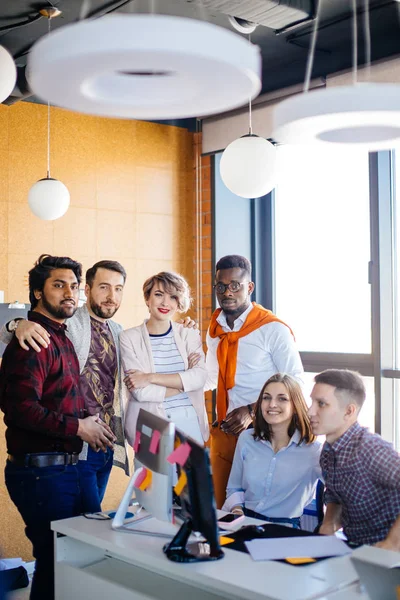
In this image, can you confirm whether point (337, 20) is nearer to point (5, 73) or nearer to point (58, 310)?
point (5, 73)

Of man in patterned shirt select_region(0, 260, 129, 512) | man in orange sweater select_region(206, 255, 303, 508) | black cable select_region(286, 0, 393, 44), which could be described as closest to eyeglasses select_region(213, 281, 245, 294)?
man in orange sweater select_region(206, 255, 303, 508)

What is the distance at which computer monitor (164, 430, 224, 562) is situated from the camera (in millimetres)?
2258

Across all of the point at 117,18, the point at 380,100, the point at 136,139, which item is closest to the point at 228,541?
the point at 380,100

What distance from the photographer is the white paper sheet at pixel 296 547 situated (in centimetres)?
239

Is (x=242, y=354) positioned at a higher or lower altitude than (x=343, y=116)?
lower

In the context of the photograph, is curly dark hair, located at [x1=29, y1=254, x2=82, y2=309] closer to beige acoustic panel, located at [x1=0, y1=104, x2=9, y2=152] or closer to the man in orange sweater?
the man in orange sweater

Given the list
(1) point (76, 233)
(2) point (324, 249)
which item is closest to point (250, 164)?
(2) point (324, 249)

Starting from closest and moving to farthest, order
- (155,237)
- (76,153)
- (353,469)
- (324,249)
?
(353,469)
(324,249)
(76,153)
(155,237)

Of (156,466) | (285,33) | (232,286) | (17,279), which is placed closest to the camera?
(156,466)

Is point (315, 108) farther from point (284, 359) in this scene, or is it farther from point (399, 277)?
point (399, 277)

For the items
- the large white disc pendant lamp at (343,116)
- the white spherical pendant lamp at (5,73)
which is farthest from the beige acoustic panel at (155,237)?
the large white disc pendant lamp at (343,116)

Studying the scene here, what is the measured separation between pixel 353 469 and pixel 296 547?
0.48 metres

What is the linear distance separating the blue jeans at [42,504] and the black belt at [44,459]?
0.06ft

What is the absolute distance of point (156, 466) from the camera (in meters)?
2.57
